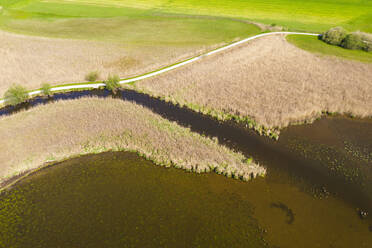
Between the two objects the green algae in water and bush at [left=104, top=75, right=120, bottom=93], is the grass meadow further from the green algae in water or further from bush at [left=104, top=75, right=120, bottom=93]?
the green algae in water

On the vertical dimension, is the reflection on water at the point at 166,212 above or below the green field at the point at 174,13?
below

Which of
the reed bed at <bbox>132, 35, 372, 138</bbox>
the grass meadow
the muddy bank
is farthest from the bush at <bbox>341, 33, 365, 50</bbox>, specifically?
the muddy bank

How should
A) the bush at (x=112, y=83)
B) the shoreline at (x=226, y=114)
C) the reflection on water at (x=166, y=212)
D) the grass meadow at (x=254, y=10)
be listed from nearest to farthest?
the reflection on water at (x=166, y=212), the shoreline at (x=226, y=114), the bush at (x=112, y=83), the grass meadow at (x=254, y=10)

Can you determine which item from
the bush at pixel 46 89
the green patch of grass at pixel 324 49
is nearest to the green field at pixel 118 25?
the green patch of grass at pixel 324 49

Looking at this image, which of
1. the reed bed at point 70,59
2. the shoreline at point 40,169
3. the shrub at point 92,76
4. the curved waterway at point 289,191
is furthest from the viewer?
the reed bed at point 70,59

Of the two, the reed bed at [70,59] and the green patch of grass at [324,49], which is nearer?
the reed bed at [70,59]

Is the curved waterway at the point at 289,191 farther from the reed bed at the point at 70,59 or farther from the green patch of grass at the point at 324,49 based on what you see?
the green patch of grass at the point at 324,49

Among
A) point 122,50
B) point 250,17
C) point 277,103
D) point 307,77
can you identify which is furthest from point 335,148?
point 250,17
